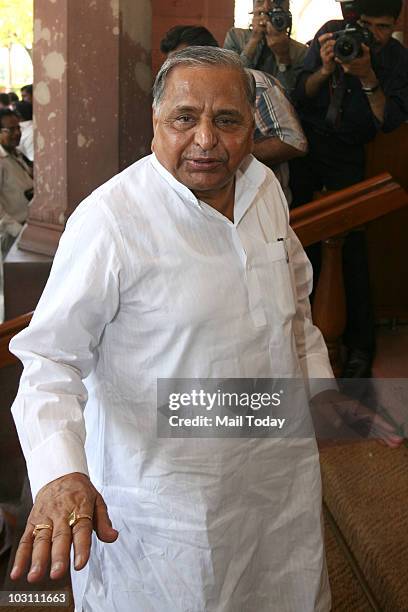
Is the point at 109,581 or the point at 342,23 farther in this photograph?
the point at 342,23

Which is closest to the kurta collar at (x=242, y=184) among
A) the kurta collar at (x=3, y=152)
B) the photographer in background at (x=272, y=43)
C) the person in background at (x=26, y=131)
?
the photographer in background at (x=272, y=43)

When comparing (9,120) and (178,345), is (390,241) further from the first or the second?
(9,120)

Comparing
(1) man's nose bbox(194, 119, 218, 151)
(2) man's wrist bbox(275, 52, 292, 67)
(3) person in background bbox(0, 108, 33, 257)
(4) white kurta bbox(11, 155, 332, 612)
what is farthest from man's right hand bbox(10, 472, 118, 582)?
(3) person in background bbox(0, 108, 33, 257)

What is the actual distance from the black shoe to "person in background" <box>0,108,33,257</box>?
3.01 m

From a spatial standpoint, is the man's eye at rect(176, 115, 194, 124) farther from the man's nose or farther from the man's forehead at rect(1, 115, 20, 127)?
the man's forehead at rect(1, 115, 20, 127)

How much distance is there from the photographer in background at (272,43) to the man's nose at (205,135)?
174 centimetres

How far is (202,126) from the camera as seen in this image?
4.50ft

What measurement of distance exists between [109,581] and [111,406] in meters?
0.33

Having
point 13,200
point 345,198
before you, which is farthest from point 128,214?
point 13,200

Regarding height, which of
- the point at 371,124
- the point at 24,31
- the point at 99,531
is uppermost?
the point at 371,124

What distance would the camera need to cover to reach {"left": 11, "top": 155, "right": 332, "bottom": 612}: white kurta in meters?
1.29

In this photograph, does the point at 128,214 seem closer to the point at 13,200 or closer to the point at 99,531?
the point at 99,531

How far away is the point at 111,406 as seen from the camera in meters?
1.37

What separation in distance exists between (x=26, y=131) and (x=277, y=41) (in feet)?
13.2
